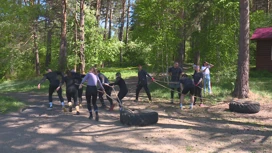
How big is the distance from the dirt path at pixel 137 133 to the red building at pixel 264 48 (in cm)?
Answer: 1197

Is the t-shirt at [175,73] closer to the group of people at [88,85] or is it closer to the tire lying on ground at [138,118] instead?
the group of people at [88,85]

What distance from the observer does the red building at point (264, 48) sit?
2136 cm

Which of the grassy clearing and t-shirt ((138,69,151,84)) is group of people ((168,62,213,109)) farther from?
t-shirt ((138,69,151,84))

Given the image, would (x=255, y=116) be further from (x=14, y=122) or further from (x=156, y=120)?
(x=14, y=122)

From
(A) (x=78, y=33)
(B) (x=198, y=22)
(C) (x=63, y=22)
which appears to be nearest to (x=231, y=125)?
(B) (x=198, y=22)

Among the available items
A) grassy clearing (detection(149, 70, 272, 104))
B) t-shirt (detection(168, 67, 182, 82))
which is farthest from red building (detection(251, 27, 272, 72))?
t-shirt (detection(168, 67, 182, 82))

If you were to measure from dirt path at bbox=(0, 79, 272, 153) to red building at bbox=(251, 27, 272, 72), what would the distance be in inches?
471

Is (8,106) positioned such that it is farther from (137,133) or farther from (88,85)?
(137,133)

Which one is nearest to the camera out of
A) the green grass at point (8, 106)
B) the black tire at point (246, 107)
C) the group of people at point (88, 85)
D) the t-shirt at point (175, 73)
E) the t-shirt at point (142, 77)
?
the group of people at point (88, 85)

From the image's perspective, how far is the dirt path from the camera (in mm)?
6543

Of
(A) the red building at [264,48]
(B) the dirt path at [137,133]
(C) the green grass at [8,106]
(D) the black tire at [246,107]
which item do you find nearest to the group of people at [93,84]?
(B) the dirt path at [137,133]

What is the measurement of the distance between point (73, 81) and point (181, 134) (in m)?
4.75

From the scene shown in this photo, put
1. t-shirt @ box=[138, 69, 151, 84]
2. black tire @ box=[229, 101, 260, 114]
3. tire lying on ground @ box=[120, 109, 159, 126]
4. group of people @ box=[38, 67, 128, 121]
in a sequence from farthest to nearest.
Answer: t-shirt @ box=[138, 69, 151, 84]
black tire @ box=[229, 101, 260, 114]
group of people @ box=[38, 67, 128, 121]
tire lying on ground @ box=[120, 109, 159, 126]

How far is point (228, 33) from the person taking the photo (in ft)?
51.6
